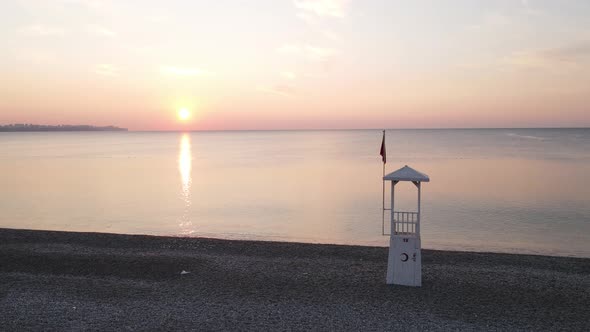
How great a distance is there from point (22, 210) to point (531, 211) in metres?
34.9

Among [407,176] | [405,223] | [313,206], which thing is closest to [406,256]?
[405,223]

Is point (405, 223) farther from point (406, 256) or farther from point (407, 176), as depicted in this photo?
point (407, 176)

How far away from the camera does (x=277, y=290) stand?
12102mm

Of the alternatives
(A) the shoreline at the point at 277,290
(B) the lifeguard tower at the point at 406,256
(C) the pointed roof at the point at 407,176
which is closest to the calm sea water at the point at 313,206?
(A) the shoreline at the point at 277,290

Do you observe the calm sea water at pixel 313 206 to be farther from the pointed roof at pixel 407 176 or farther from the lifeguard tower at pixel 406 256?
the pointed roof at pixel 407 176

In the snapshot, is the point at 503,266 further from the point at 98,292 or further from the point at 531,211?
the point at 531,211

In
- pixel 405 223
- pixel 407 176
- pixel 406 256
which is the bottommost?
pixel 406 256

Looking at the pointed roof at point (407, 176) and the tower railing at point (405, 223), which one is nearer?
the pointed roof at point (407, 176)

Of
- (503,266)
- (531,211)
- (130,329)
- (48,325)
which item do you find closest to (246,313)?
(130,329)

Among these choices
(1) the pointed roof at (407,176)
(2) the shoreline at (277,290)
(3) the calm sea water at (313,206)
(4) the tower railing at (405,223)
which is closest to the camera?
(2) the shoreline at (277,290)

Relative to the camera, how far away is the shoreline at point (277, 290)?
10.1m

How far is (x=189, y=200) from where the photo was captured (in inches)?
1479

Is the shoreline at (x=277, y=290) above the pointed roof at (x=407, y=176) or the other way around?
the other way around

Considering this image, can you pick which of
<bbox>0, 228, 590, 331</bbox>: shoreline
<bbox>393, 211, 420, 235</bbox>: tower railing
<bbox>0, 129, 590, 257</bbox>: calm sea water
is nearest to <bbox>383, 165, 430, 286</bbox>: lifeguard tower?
<bbox>393, 211, 420, 235</bbox>: tower railing
